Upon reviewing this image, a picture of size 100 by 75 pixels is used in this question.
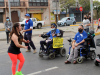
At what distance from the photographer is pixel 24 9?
125 ft

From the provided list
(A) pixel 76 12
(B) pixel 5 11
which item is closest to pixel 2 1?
(B) pixel 5 11

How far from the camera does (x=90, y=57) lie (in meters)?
6.50

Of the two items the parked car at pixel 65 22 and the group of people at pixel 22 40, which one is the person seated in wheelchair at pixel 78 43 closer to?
the group of people at pixel 22 40

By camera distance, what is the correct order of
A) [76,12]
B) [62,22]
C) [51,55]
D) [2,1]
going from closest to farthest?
[51,55]
[62,22]
[2,1]
[76,12]

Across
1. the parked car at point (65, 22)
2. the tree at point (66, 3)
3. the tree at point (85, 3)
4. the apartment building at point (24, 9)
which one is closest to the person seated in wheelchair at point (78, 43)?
the parked car at point (65, 22)

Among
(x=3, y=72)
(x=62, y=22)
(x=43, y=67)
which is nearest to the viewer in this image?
(x=3, y=72)

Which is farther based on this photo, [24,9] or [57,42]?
[24,9]

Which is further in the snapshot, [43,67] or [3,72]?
[43,67]

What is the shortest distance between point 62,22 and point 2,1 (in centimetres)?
1428

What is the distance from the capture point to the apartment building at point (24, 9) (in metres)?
36.2

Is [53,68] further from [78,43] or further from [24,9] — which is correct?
[24,9]

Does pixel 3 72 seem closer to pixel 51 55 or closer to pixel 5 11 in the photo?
pixel 51 55

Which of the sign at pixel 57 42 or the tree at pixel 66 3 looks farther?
the tree at pixel 66 3

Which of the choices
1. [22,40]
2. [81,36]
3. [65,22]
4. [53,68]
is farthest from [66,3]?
[22,40]
